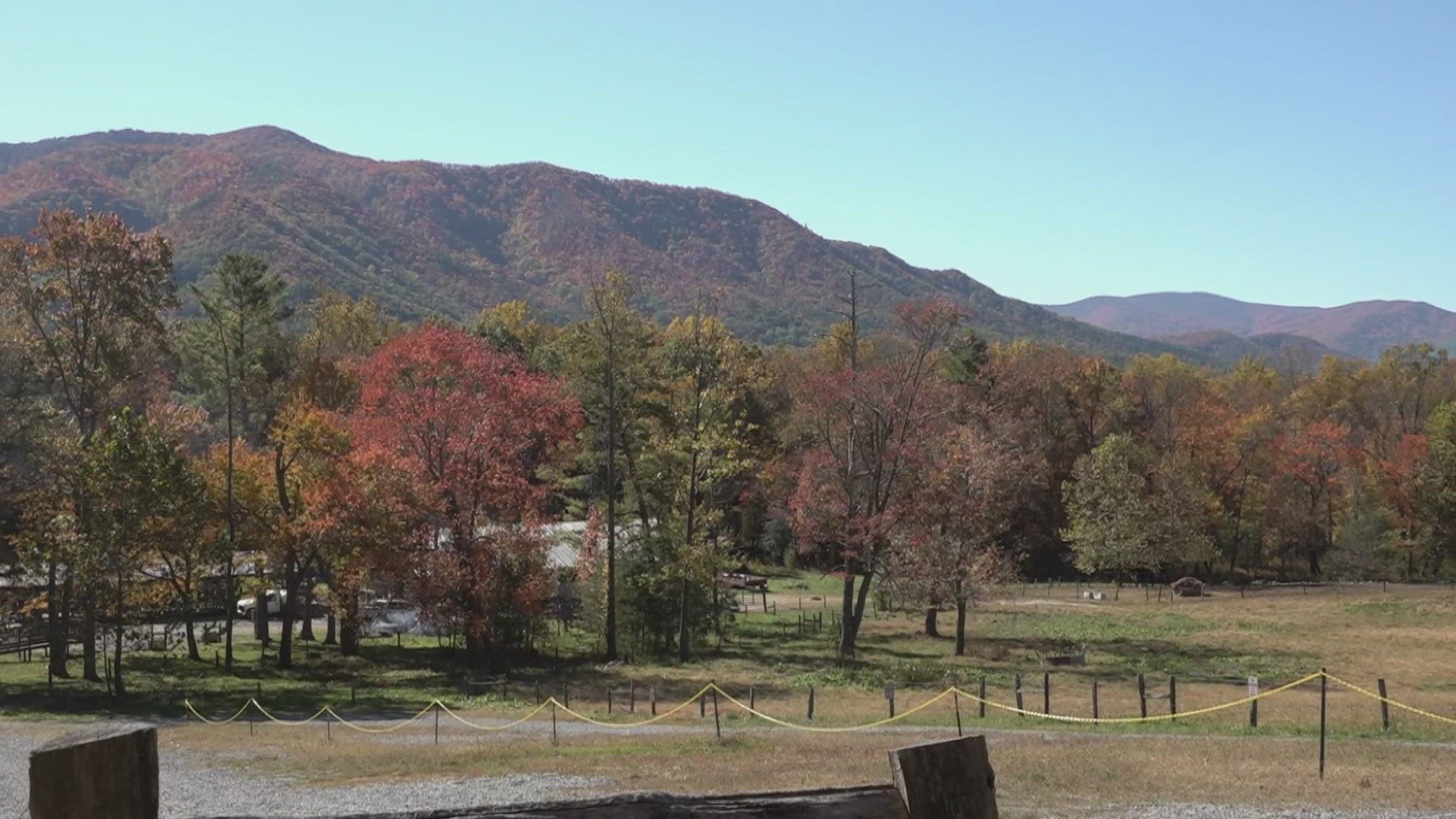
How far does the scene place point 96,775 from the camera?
3.82m

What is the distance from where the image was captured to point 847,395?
146 ft

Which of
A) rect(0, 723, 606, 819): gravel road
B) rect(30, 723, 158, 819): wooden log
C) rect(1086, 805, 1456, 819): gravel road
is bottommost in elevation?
rect(0, 723, 606, 819): gravel road

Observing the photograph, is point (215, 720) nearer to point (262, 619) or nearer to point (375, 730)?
point (375, 730)

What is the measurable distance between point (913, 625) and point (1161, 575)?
3099 cm

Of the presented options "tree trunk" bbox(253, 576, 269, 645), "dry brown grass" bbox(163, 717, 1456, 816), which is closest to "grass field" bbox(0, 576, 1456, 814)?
"dry brown grass" bbox(163, 717, 1456, 816)

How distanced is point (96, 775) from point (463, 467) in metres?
36.7

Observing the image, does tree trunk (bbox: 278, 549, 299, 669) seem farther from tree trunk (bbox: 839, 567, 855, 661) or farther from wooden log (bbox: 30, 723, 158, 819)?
wooden log (bbox: 30, 723, 158, 819)

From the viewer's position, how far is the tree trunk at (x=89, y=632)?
3259cm

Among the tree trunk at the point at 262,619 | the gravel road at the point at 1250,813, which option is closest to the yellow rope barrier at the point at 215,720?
the tree trunk at the point at 262,619

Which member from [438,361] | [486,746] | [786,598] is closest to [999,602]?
[786,598]

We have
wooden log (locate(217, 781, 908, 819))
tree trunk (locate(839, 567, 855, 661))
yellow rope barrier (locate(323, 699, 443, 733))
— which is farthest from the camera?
tree trunk (locate(839, 567, 855, 661))

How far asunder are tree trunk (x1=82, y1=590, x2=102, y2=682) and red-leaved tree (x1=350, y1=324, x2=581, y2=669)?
9.45m

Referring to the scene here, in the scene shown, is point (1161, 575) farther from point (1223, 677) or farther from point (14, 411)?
point (14, 411)

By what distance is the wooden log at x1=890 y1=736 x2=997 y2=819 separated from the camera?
409 centimetres
